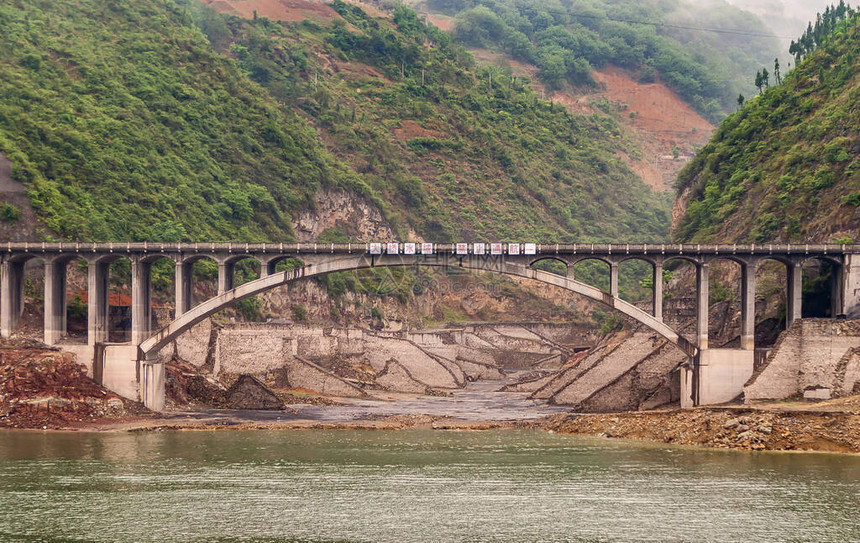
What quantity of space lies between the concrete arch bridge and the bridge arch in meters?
0.08

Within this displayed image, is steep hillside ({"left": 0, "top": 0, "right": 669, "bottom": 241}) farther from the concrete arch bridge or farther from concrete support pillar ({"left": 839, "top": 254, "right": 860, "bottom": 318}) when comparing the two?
concrete support pillar ({"left": 839, "top": 254, "right": 860, "bottom": 318})

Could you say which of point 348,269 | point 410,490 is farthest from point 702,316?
point 410,490

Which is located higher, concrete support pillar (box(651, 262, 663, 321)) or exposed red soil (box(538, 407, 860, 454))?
concrete support pillar (box(651, 262, 663, 321))

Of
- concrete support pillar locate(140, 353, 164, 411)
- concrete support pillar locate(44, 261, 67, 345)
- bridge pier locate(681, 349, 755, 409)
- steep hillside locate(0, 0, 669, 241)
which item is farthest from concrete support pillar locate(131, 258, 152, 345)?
bridge pier locate(681, 349, 755, 409)

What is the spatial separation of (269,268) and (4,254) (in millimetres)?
21921

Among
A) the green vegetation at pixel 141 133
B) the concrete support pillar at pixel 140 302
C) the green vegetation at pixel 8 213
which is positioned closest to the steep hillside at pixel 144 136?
the green vegetation at pixel 141 133

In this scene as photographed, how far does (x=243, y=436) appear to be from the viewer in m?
84.8

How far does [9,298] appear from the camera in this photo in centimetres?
9925

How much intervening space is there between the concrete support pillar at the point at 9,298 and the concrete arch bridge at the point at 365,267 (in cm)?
8

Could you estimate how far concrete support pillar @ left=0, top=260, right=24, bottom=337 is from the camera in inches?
3893

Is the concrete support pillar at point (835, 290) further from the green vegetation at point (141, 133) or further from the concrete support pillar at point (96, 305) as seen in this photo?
the green vegetation at point (141, 133)

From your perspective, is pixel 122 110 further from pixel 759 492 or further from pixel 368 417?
pixel 759 492

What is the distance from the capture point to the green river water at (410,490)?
5331 cm

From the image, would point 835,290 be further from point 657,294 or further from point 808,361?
point 657,294
